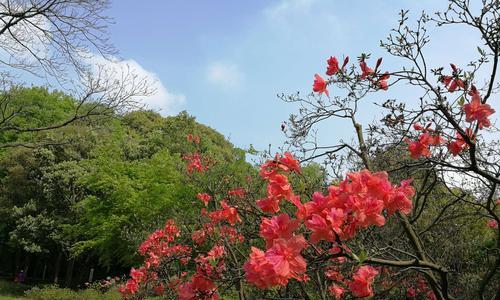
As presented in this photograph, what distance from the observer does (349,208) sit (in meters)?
1.57

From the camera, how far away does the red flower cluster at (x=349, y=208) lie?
1.52 meters

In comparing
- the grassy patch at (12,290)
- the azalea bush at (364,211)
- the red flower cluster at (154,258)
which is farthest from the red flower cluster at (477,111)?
the grassy patch at (12,290)

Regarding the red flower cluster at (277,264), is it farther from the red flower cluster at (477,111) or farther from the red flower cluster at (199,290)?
the red flower cluster at (477,111)

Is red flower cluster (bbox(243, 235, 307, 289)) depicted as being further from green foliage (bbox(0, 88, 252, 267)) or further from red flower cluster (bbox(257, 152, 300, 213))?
green foliage (bbox(0, 88, 252, 267))

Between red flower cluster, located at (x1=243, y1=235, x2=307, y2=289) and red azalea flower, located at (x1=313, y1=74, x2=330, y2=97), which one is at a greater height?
red azalea flower, located at (x1=313, y1=74, x2=330, y2=97)

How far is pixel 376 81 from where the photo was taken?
2.95 m

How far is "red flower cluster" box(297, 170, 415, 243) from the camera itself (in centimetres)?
152

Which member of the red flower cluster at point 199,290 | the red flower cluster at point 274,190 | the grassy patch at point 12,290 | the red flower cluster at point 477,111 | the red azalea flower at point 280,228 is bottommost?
the grassy patch at point 12,290

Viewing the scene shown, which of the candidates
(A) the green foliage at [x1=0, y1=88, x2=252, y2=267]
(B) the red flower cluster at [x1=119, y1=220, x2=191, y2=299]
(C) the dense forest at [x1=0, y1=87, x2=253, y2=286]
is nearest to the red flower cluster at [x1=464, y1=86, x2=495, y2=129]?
(B) the red flower cluster at [x1=119, y1=220, x2=191, y2=299]

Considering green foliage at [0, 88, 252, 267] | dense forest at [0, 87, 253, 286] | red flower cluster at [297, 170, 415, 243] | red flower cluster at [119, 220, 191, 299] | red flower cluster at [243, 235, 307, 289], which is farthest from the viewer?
green foliage at [0, 88, 252, 267]

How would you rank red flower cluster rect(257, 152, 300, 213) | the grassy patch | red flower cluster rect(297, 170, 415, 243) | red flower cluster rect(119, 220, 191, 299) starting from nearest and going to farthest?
red flower cluster rect(297, 170, 415, 243) → red flower cluster rect(257, 152, 300, 213) → red flower cluster rect(119, 220, 191, 299) → the grassy patch

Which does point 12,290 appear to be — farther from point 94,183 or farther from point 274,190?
point 274,190

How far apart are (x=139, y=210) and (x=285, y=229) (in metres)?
13.4

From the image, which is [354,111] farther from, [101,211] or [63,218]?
[63,218]
